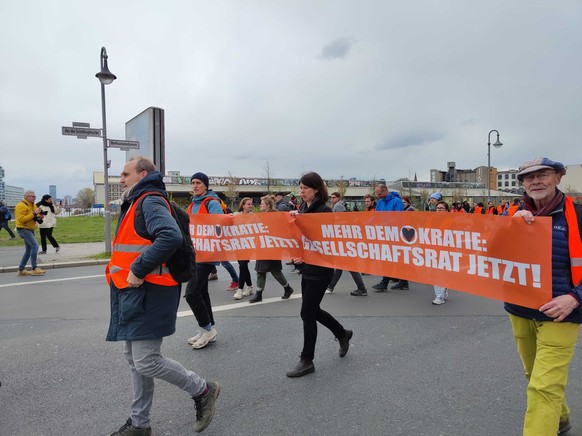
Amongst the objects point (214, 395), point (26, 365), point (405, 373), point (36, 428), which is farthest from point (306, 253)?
point (26, 365)

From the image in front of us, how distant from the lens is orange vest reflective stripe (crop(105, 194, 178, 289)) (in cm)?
259

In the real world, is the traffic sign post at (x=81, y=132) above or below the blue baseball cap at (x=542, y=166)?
above

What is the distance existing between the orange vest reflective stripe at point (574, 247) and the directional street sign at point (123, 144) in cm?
1172

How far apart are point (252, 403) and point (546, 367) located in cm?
212

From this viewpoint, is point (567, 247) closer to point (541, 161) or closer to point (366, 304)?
point (541, 161)

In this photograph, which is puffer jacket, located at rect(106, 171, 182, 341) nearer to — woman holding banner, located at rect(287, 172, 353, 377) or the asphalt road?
the asphalt road

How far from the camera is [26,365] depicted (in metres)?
4.00

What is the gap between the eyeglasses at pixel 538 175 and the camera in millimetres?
2424

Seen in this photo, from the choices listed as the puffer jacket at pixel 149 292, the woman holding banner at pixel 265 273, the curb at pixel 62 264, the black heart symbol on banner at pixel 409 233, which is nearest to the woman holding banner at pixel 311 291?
the black heart symbol on banner at pixel 409 233

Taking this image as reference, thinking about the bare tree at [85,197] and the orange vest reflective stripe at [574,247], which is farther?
the bare tree at [85,197]

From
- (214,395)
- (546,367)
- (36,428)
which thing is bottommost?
(36,428)

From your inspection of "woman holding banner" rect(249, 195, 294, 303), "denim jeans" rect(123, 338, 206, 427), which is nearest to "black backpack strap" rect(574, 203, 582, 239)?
"denim jeans" rect(123, 338, 206, 427)

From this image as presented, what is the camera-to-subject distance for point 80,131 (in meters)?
11.1

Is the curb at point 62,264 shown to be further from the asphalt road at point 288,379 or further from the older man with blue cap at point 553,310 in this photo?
the older man with blue cap at point 553,310
